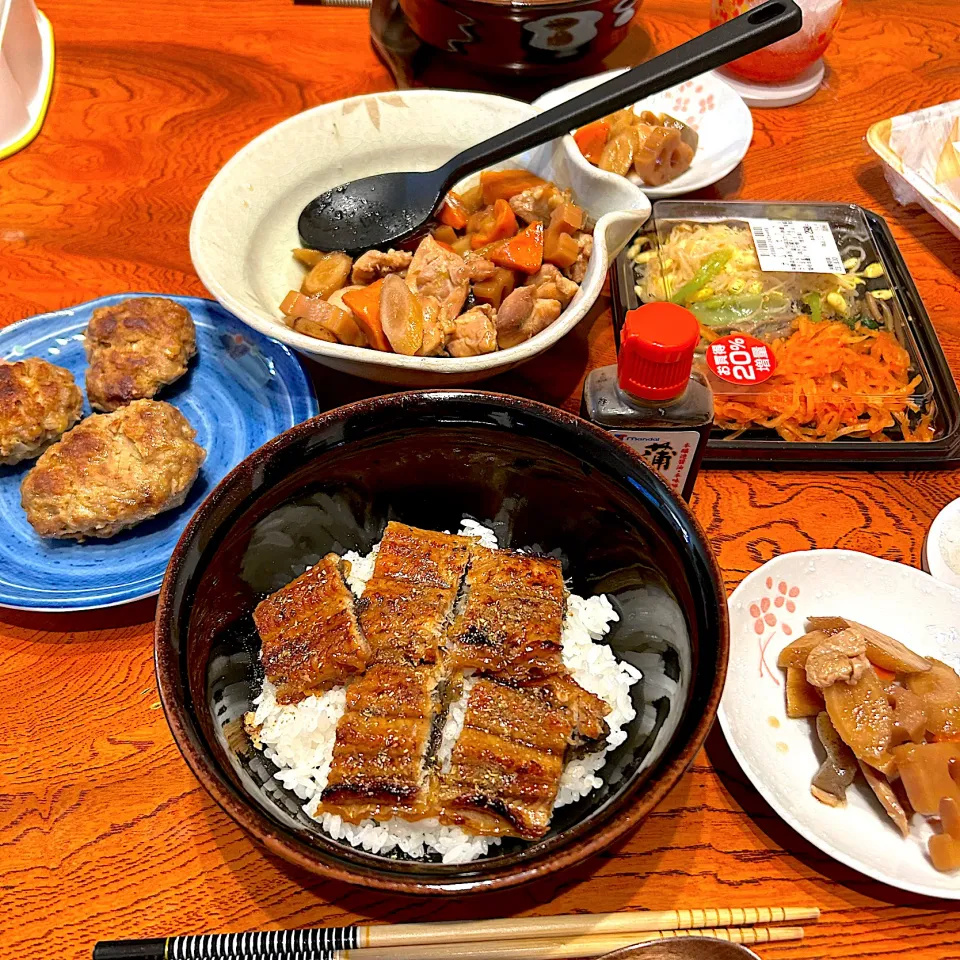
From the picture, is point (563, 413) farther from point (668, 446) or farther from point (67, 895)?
point (67, 895)

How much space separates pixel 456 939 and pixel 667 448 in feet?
2.90

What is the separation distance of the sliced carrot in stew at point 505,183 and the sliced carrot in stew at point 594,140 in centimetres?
35

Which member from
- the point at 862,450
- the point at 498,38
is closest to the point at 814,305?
the point at 862,450

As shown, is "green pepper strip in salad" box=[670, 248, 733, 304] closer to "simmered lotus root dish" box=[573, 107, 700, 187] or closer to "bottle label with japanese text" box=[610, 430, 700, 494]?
"simmered lotus root dish" box=[573, 107, 700, 187]

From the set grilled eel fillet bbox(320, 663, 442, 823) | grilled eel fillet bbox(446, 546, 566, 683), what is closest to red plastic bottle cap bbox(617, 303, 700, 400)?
grilled eel fillet bbox(446, 546, 566, 683)

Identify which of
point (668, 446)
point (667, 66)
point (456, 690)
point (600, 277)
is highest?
point (667, 66)

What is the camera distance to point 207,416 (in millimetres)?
1701

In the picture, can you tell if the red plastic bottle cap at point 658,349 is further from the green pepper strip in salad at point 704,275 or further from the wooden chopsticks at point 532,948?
the wooden chopsticks at point 532,948

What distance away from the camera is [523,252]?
1748 mm

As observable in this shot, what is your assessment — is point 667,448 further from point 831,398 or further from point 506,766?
point 506,766

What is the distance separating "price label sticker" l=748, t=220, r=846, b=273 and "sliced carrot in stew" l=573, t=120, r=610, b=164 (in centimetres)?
48

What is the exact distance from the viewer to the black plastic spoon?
5.18 ft

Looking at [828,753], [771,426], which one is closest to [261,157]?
[771,426]

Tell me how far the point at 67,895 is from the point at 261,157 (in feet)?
5.14
